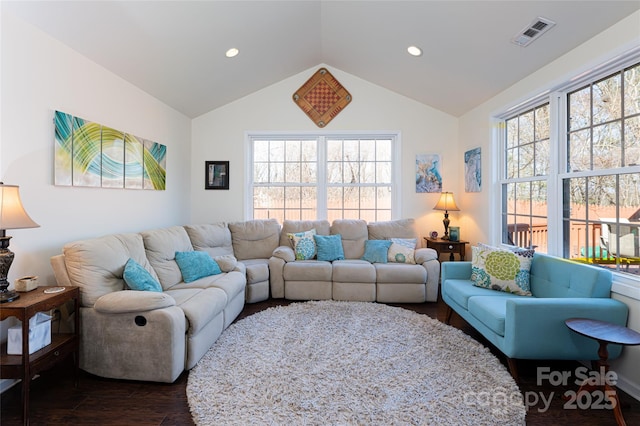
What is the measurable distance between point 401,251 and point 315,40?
9.37 ft

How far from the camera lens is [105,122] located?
2.98 meters

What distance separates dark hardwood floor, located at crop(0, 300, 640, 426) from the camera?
181cm

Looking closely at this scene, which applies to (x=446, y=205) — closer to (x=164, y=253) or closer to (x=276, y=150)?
(x=276, y=150)

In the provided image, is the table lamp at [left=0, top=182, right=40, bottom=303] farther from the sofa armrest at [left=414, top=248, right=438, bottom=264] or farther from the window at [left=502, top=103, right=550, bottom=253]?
the window at [left=502, top=103, right=550, bottom=253]

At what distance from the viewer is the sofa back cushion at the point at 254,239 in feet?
14.4

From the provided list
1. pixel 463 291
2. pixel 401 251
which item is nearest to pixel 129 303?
pixel 463 291

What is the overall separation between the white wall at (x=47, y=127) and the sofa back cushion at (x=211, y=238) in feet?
2.08

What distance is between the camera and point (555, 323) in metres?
2.08

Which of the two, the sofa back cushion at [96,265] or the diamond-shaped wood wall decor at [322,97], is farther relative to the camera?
the diamond-shaped wood wall decor at [322,97]

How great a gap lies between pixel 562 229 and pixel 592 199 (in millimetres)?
390

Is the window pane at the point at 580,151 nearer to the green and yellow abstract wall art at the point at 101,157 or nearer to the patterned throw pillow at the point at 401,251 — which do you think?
the patterned throw pillow at the point at 401,251

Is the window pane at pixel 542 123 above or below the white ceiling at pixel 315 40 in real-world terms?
below

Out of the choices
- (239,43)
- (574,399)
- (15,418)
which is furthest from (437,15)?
(15,418)

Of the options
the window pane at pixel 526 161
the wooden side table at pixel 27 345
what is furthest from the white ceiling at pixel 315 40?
the wooden side table at pixel 27 345
